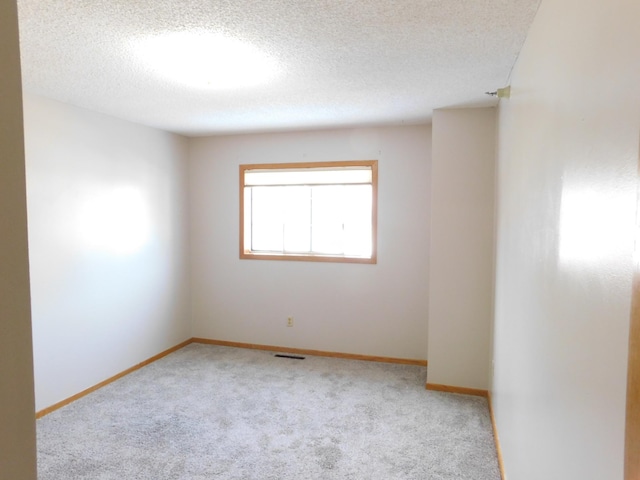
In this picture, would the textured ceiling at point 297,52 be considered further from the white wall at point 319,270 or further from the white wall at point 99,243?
the white wall at point 319,270

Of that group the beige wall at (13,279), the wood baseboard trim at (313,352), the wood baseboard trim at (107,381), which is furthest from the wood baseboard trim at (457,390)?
the beige wall at (13,279)

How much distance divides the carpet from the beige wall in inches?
76.1

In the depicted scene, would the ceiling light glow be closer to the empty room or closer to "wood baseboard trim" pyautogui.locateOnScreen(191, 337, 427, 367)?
the empty room

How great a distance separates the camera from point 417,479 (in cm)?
233

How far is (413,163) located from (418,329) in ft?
5.62

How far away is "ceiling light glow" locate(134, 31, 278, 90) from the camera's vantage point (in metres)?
2.07

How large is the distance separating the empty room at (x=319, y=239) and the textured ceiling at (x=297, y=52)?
0.07 feet

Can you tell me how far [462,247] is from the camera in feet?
11.4

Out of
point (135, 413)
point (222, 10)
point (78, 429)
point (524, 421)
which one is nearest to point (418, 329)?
point (524, 421)

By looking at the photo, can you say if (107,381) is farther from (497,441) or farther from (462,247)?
(462,247)

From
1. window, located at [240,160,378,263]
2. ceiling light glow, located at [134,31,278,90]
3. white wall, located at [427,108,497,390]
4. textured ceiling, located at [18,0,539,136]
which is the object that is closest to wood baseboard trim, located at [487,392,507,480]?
white wall, located at [427,108,497,390]

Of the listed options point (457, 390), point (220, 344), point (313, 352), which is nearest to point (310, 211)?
point (313, 352)

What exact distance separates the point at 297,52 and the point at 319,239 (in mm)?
2506

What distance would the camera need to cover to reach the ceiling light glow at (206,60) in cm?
207
